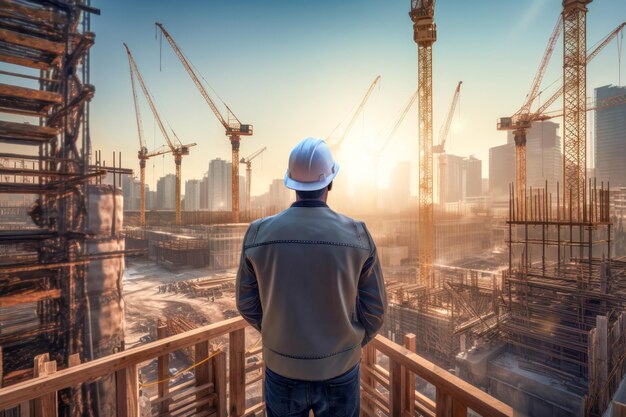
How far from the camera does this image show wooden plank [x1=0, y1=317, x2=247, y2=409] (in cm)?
210

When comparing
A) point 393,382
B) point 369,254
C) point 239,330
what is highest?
point 369,254

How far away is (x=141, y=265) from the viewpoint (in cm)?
3853

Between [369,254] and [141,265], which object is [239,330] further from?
[141,265]

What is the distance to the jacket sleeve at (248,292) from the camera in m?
1.78

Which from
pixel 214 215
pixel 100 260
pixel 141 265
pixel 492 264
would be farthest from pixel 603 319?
pixel 214 215

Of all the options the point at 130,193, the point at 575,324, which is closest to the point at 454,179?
the point at 130,193

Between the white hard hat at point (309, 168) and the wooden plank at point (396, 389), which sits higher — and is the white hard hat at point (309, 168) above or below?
above

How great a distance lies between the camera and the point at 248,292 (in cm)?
183

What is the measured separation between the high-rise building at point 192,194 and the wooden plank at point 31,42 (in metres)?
106

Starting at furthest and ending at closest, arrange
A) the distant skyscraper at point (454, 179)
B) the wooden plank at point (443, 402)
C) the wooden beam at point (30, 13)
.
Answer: the distant skyscraper at point (454, 179) < the wooden beam at point (30, 13) < the wooden plank at point (443, 402)

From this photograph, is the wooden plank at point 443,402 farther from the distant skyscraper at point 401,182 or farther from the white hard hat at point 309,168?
the distant skyscraper at point 401,182

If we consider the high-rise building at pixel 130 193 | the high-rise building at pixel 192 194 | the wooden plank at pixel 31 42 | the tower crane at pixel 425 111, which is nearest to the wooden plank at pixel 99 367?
the wooden plank at pixel 31 42

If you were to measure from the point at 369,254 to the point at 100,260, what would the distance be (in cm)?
988

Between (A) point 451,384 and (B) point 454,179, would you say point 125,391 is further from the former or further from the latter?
(B) point 454,179
